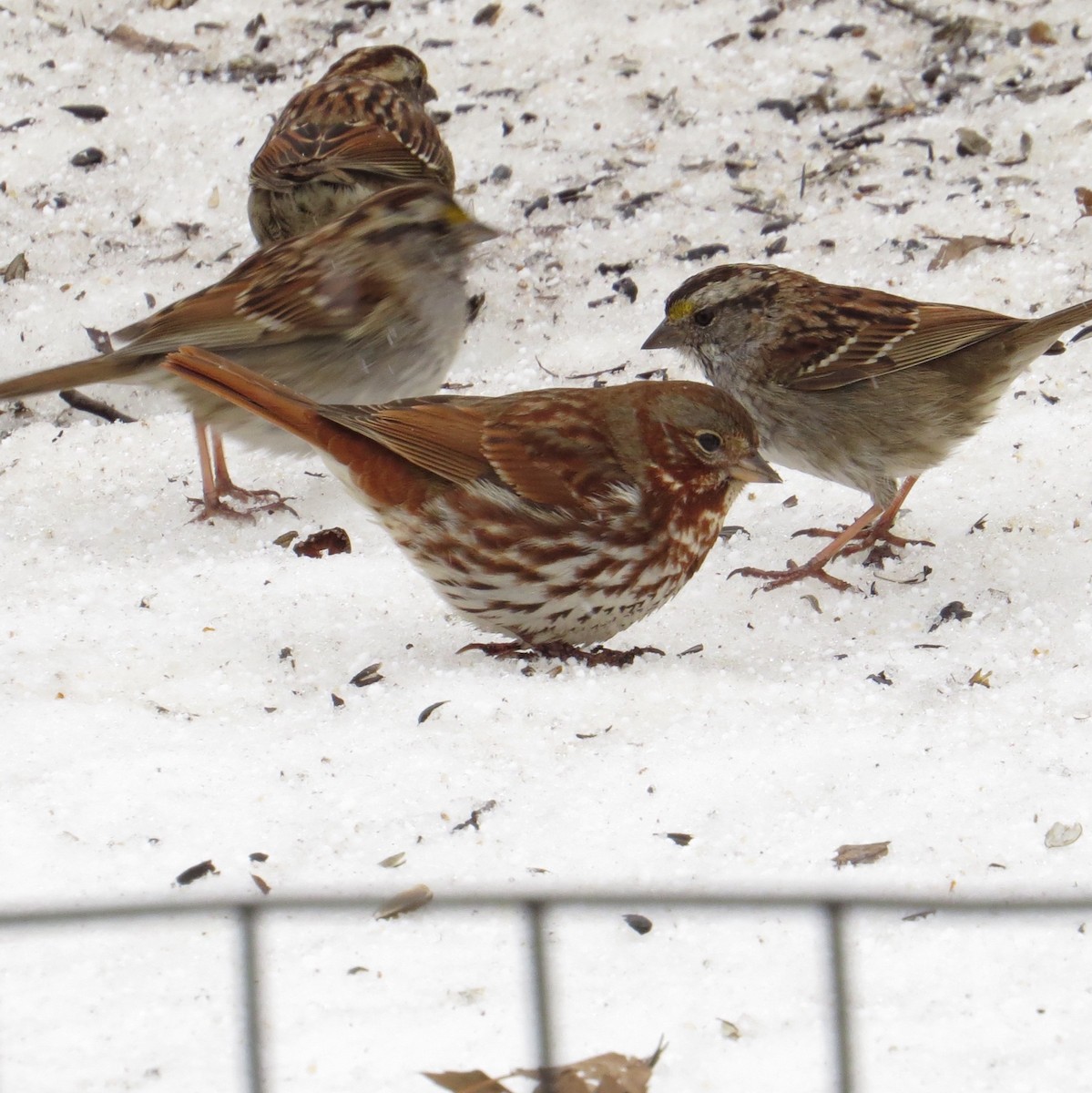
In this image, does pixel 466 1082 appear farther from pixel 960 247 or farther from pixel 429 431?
pixel 960 247

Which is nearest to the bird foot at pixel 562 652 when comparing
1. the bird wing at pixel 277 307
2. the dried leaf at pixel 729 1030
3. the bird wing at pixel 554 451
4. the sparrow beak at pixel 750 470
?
the bird wing at pixel 554 451

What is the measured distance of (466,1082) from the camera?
2.33 metres

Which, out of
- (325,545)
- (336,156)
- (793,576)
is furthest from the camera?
(336,156)

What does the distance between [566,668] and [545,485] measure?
1.50 ft

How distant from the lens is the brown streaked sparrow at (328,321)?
527cm

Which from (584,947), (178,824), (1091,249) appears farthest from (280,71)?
(584,947)

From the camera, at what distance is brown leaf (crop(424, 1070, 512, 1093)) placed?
230cm

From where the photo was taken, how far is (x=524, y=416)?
4.23m

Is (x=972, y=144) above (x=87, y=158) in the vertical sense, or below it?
below

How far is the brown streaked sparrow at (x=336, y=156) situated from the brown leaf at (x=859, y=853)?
3.61 meters

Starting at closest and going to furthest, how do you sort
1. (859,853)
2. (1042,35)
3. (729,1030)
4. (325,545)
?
(729,1030) < (859,853) < (325,545) < (1042,35)

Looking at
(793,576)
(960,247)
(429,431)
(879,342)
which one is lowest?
(793,576)

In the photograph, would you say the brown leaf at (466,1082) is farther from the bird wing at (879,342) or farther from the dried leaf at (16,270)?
the dried leaf at (16,270)

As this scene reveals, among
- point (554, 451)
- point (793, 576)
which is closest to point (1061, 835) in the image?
point (554, 451)
